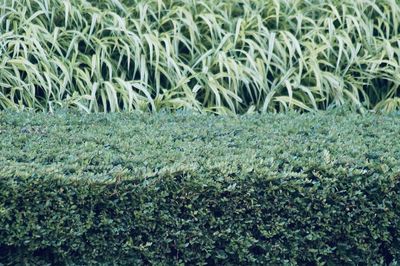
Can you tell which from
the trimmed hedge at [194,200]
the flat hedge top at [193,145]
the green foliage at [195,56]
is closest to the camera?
the trimmed hedge at [194,200]

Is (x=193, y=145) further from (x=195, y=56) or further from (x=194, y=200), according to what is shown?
(x=195, y=56)

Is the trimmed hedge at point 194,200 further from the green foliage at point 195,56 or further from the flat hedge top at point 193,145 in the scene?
the green foliage at point 195,56

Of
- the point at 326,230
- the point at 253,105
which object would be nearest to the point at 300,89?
the point at 253,105

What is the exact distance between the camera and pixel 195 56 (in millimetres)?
5297

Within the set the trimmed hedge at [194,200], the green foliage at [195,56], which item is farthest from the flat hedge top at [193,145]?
the green foliage at [195,56]

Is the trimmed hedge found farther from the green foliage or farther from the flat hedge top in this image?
the green foliage

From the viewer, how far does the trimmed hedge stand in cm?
308

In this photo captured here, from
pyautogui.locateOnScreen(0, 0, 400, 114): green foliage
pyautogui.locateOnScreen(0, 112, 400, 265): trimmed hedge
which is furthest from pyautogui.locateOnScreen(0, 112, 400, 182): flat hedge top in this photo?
pyautogui.locateOnScreen(0, 0, 400, 114): green foliage

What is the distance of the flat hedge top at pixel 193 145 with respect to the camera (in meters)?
3.24

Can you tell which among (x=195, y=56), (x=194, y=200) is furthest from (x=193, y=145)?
(x=195, y=56)

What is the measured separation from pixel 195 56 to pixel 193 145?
175cm

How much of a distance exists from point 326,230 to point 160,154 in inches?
30.3

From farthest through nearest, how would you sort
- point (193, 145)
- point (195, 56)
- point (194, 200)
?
point (195, 56) → point (193, 145) → point (194, 200)

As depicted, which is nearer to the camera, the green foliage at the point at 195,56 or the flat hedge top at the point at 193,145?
the flat hedge top at the point at 193,145
